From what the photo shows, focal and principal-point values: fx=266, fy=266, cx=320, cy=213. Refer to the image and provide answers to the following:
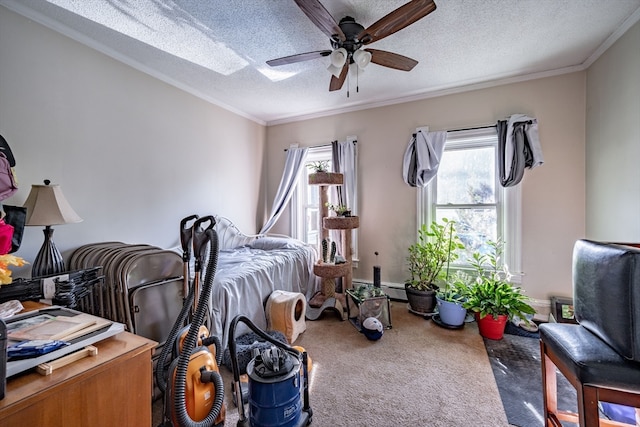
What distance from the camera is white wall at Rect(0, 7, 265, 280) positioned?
1.86m

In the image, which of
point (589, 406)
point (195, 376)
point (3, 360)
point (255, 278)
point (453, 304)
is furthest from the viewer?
point (453, 304)

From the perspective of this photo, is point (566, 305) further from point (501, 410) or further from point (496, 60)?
point (496, 60)

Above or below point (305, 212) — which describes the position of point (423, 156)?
above

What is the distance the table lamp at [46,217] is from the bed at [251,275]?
3.22ft

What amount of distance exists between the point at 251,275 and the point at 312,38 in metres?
2.08

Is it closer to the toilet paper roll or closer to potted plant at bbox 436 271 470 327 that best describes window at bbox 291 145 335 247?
the toilet paper roll

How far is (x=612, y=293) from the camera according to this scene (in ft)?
3.38

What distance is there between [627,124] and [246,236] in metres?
4.04

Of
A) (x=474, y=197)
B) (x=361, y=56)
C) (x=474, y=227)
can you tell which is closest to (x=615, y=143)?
(x=474, y=197)

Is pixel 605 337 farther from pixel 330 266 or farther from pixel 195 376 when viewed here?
pixel 330 266

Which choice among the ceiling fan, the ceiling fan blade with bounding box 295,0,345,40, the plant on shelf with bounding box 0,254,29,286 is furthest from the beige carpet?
the ceiling fan blade with bounding box 295,0,345,40

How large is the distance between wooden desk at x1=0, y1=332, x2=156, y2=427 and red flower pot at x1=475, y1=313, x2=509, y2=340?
2.63 meters

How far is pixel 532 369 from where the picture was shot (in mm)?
1984

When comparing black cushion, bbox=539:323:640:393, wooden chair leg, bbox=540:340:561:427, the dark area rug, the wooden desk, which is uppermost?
the wooden desk
